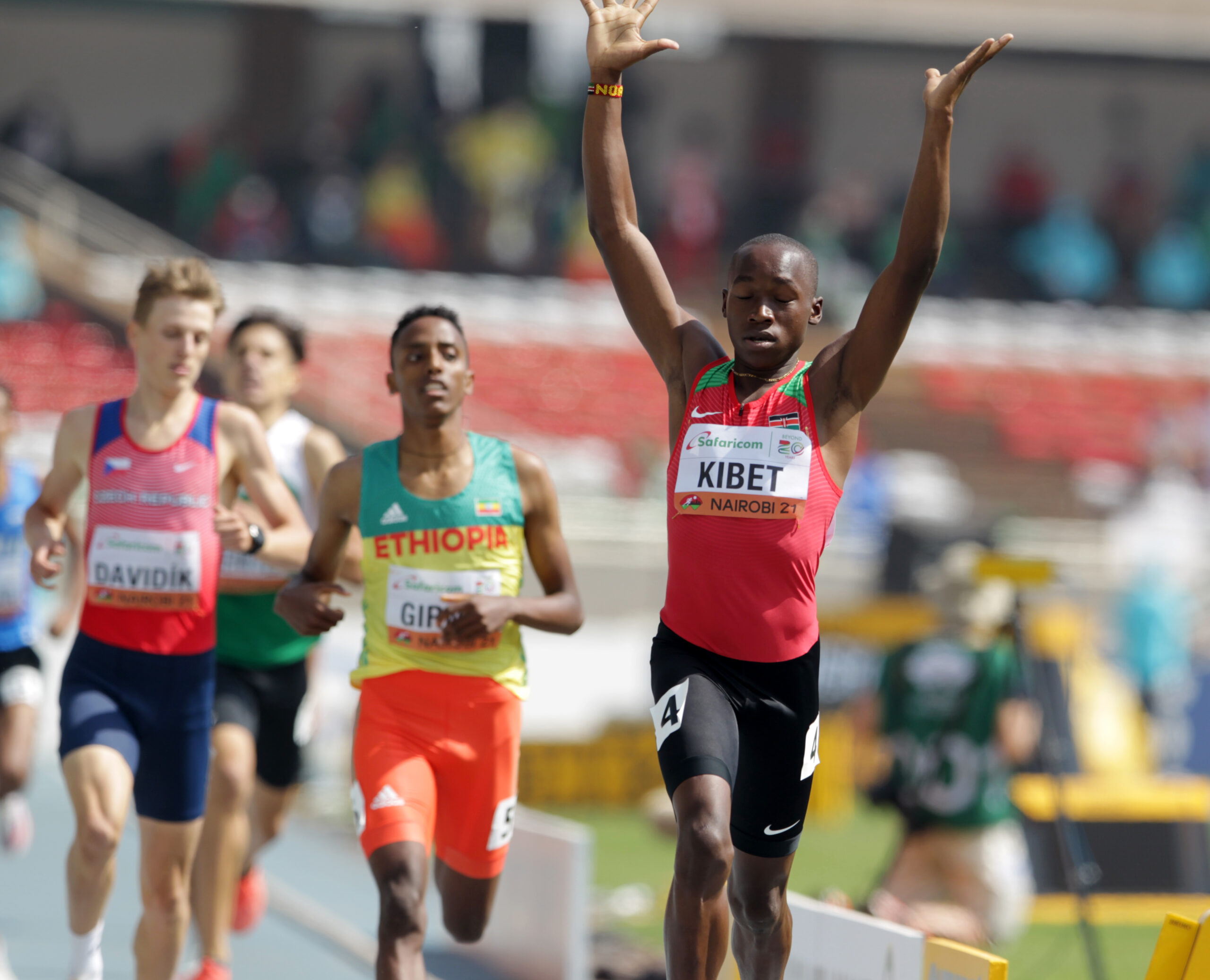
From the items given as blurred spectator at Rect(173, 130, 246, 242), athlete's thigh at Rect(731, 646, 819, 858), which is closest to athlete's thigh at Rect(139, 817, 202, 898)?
athlete's thigh at Rect(731, 646, 819, 858)

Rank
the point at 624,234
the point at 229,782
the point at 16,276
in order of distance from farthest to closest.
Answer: the point at 16,276
the point at 229,782
the point at 624,234

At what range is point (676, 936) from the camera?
4.02 m

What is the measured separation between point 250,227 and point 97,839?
19.8 metres

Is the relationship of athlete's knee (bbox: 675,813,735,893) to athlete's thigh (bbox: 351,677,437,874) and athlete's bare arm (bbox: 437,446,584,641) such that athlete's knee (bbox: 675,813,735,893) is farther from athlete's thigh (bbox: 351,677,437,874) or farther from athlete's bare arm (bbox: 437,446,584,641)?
athlete's bare arm (bbox: 437,446,584,641)

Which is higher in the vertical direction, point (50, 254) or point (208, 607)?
point (50, 254)

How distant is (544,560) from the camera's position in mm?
5109

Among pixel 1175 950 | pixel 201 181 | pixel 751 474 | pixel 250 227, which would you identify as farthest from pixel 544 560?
pixel 201 181

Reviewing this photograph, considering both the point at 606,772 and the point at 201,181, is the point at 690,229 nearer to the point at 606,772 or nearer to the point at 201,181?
the point at 201,181

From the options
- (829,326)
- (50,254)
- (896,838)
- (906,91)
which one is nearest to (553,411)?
(829,326)

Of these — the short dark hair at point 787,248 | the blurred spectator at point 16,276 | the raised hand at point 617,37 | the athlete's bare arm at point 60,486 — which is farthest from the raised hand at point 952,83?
the blurred spectator at point 16,276

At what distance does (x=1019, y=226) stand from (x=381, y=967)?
85.3 ft

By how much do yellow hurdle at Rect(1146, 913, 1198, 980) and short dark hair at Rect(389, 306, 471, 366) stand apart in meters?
2.50

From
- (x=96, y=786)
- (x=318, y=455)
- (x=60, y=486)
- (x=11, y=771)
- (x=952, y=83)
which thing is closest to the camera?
(x=952, y=83)

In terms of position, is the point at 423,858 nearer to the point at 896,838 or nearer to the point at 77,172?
the point at 896,838
